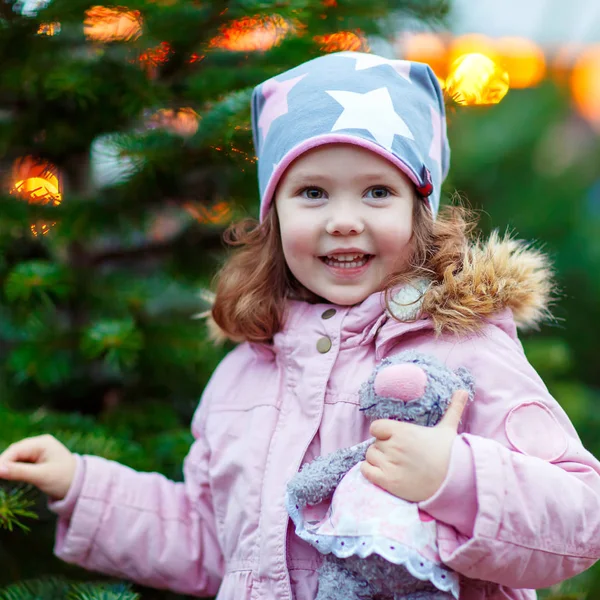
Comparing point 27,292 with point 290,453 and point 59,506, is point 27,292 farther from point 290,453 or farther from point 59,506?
point 290,453

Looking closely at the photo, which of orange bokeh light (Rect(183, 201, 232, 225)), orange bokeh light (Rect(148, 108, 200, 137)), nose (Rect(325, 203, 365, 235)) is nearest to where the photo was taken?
nose (Rect(325, 203, 365, 235))

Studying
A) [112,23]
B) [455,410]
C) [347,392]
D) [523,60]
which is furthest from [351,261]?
[523,60]

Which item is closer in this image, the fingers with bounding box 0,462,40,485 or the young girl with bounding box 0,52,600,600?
the young girl with bounding box 0,52,600,600

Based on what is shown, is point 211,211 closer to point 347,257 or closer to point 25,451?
point 347,257

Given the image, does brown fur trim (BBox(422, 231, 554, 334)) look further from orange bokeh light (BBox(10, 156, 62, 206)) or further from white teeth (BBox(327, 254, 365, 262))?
orange bokeh light (BBox(10, 156, 62, 206))

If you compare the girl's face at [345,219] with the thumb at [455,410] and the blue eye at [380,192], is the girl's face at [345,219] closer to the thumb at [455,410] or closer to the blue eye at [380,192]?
the blue eye at [380,192]

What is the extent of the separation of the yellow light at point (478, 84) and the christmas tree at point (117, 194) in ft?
→ 0.72

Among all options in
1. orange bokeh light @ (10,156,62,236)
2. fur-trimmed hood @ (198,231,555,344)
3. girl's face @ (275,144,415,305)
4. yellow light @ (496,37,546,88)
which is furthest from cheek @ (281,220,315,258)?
yellow light @ (496,37,546,88)

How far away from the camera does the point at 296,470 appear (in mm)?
1250

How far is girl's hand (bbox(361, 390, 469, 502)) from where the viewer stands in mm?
1082

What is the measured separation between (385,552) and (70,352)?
94 cm

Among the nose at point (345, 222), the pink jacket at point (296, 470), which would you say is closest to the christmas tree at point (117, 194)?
the pink jacket at point (296, 470)

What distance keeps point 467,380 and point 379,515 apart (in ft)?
0.82

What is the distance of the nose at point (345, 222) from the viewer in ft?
4.20
